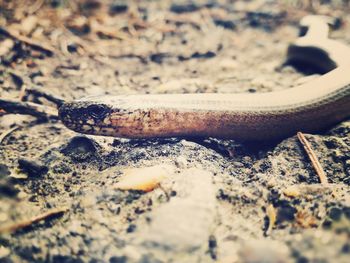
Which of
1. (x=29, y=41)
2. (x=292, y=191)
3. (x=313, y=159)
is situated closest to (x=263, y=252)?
(x=292, y=191)

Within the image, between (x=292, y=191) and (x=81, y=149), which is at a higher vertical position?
(x=81, y=149)

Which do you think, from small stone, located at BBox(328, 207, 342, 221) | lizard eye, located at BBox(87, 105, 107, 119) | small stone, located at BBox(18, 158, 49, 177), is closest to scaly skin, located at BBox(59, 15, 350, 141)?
lizard eye, located at BBox(87, 105, 107, 119)

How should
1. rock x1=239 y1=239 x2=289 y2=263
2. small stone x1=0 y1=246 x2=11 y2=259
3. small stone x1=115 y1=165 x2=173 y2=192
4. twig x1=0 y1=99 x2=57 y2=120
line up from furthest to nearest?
twig x1=0 y1=99 x2=57 y2=120 < small stone x1=115 y1=165 x2=173 y2=192 < small stone x1=0 y1=246 x2=11 y2=259 < rock x1=239 y1=239 x2=289 y2=263

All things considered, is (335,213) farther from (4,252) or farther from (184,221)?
(4,252)

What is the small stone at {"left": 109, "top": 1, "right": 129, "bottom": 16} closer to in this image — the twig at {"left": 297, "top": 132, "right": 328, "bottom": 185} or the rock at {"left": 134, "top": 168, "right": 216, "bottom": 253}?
the twig at {"left": 297, "top": 132, "right": 328, "bottom": 185}

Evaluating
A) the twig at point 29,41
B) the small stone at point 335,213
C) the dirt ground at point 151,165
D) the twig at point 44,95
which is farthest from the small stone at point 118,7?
the small stone at point 335,213

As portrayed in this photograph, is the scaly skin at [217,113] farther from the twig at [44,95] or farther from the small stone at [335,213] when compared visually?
the small stone at [335,213]
